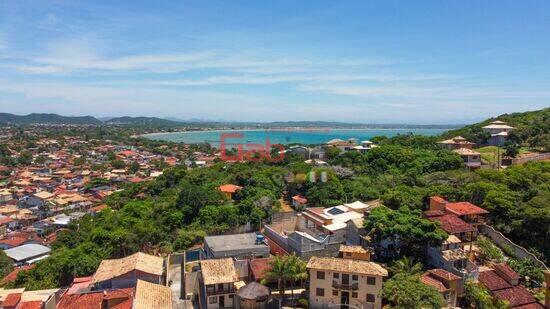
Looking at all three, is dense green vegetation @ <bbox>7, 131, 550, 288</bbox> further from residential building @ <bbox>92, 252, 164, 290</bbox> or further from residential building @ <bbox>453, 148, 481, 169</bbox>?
residential building @ <bbox>92, 252, 164, 290</bbox>

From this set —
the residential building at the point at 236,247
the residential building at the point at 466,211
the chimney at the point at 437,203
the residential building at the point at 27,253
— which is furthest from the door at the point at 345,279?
the residential building at the point at 27,253

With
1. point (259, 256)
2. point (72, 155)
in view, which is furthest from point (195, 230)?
point (72, 155)

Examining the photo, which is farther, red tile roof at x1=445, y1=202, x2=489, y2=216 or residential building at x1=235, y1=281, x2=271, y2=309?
red tile roof at x1=445, y1=202, x2=489, y2=216

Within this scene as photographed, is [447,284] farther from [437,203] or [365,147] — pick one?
[365,147]

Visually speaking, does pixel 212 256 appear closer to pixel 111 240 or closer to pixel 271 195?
pixel 111 240

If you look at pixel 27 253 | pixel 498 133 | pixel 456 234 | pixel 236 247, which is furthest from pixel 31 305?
pixel 498 133

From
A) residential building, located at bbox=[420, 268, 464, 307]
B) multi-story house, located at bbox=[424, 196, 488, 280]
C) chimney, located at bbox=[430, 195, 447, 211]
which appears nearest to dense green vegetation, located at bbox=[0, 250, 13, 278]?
residential building, located at bbox=[420, 268, 464, 307]
